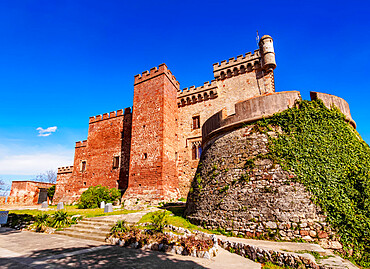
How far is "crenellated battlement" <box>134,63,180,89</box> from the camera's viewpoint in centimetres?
2040

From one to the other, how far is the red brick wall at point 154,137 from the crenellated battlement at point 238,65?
5071mm

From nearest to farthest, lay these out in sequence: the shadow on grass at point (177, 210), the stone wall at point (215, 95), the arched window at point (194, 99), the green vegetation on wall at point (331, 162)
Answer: the green vegetation on wall at point (331, 162) → the shadow on grass at point (177, 210) → the stone wall at point (215, 95) → the arched window at point (194, 99)

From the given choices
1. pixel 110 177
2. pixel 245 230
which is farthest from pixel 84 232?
pixel 110 177

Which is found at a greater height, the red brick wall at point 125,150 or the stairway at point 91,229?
the red brick wall at point 125,150

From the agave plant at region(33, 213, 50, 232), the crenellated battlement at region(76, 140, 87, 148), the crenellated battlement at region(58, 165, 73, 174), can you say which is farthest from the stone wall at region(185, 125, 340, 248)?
the crenellated battlement at region(58, 165, 73, 174)

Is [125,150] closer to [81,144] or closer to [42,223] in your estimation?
[81,144]

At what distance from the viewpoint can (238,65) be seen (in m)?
19.0

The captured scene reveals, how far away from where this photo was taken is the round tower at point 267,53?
55.0 feet

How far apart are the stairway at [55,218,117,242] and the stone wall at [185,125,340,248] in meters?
3.79

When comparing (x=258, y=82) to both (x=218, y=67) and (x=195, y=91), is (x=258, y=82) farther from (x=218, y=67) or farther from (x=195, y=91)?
A: (x=195, y=91)

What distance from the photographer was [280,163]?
281 inches

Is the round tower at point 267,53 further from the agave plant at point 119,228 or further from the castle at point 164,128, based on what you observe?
A: the agave plant at point 119,228

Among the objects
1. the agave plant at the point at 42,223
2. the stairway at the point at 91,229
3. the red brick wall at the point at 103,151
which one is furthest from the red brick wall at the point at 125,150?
the stairway at the point at 91,229

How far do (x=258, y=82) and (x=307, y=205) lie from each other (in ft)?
44.6
